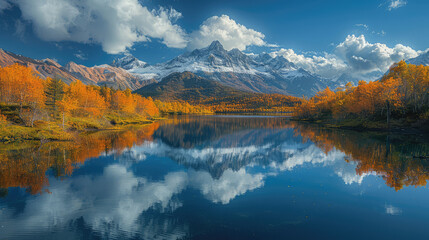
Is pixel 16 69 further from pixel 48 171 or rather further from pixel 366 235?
pixel 366 235

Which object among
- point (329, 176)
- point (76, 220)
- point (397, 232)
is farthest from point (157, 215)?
Result: point (329, 176)

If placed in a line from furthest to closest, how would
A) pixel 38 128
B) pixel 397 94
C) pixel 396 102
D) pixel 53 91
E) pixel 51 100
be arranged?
pixel 53 91, pixel 51 100, pixel 397 94, pixel 396 102, pixel 38 128

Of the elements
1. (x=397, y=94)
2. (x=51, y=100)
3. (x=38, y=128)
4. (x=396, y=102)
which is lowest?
(x=38, y=128)

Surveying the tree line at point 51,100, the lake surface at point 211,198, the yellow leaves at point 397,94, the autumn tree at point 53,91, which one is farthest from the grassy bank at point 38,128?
the yellow leaves at point 397,94

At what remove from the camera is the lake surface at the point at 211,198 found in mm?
13031

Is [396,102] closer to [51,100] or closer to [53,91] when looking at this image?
[51,100]

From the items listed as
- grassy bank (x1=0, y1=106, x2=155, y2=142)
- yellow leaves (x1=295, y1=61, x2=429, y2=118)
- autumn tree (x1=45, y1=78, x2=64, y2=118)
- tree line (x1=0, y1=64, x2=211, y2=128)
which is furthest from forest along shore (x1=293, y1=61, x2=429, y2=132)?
autumn tree (x1=45, y1=78, x2=64, y2=118)

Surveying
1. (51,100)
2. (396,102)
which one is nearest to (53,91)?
(51,100)

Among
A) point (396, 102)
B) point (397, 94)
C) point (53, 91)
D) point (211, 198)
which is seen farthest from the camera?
point (53, 91)

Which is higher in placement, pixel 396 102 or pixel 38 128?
pixel 396 102

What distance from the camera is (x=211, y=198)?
1836cm

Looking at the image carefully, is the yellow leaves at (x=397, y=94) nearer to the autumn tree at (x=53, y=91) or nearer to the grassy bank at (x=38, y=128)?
the grassy bank at (x=38, y=128)

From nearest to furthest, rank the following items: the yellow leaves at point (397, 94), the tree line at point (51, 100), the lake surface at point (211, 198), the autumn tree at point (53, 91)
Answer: the lake surface at point (211, 198)
the tree line at point (51, 100)
the yellow leaves at point (397, 94)
the autumn tree at point (53, 91)

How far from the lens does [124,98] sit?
106 m
